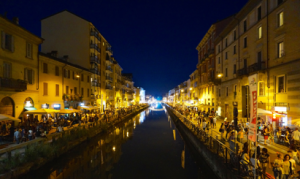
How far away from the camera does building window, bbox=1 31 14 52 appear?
18625 mm

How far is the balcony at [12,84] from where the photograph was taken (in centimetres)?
1792

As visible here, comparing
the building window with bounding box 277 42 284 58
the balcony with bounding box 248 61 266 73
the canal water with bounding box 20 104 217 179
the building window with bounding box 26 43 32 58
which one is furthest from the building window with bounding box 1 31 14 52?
the building window with bounding box 277 42 284 58

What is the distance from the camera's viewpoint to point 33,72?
75.5 feet

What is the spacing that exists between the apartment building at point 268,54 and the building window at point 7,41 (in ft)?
84.8

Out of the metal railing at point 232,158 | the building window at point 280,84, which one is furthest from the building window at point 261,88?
the metal railing at point 232,158

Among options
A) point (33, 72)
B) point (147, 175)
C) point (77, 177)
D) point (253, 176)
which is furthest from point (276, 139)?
point (33, 72)

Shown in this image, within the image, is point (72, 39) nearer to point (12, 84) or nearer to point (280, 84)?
point (12, 84)

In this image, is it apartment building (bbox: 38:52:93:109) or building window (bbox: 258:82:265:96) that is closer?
building window (bbox: 258:82:265:96)

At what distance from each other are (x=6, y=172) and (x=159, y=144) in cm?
1682

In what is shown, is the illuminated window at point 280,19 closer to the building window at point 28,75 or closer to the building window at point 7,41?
the building window at point 7,41

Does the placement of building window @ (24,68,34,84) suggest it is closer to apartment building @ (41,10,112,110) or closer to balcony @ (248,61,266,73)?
apartment building @ (41,10,112,110)

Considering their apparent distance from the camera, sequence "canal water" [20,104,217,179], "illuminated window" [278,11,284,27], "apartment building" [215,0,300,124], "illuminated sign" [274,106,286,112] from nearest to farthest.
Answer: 1. "canal water" [20,104,217,179]
2. "apartment building" [215,0,300,124]
3. "illuminated sign" [274,106,286,112]
4. "illuminated window" [278,11,284,27]

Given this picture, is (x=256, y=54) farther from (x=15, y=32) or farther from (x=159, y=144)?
(x=15, y=32)

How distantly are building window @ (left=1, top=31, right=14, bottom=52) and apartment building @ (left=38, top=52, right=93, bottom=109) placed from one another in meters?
4.95
